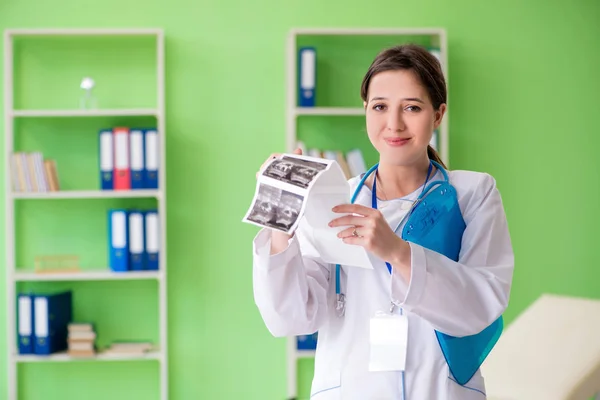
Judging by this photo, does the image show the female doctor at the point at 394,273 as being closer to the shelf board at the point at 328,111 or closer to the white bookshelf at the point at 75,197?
the shelf board at the point at 328,111

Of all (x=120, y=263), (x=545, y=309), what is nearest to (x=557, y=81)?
(x=545, y=309)

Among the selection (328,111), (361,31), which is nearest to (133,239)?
(328,111)

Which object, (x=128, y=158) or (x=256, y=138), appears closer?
(x=128, y=158)

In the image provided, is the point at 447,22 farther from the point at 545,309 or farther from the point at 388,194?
the point at 388,194

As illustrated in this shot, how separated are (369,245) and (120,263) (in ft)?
7.77

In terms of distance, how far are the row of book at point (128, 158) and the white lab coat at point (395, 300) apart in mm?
2087

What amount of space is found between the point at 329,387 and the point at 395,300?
0.24m

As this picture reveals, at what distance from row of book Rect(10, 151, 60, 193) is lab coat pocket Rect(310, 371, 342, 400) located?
2.38m

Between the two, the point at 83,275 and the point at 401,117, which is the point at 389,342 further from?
the point at 83,275

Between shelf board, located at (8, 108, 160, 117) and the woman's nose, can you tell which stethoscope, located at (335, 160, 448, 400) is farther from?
shelf board, located at (8, 108, 160, 117)

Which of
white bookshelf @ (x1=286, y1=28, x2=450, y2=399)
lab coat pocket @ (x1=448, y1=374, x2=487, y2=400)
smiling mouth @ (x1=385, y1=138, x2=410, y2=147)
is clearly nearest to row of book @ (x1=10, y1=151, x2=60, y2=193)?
white bookshelf @ (x1=286, y1=28, x2=450, y2=399)

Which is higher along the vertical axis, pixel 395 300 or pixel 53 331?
pixel 395 300

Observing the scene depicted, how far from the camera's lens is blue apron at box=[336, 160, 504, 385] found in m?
1.35

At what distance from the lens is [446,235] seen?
1.37 meters
